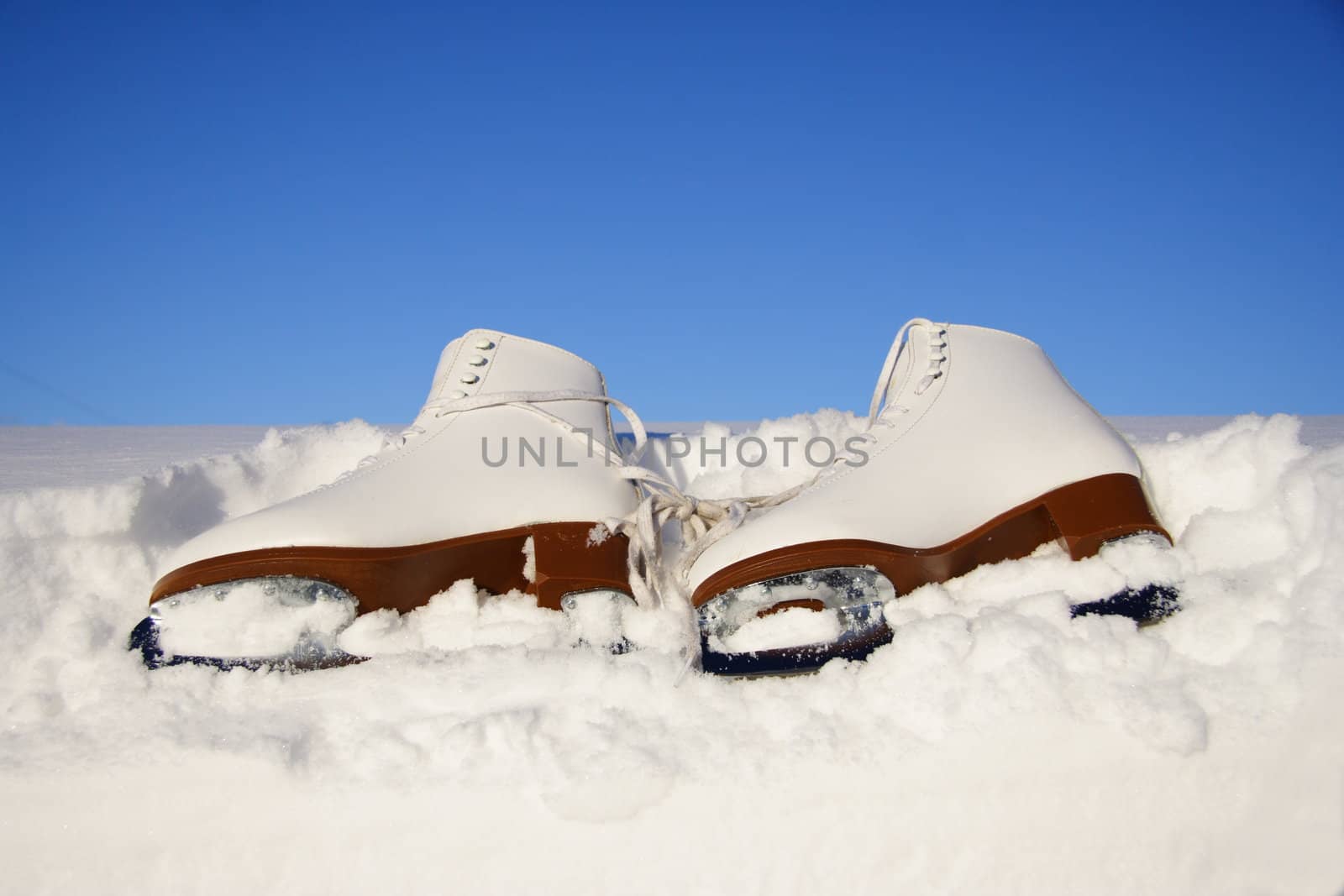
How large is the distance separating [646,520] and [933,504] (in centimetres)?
44

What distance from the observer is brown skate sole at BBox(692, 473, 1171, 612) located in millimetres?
1201

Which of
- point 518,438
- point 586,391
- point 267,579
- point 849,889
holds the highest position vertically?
point 586,391

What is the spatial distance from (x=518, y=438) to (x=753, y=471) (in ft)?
2.06

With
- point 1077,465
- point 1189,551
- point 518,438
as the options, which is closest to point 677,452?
point 518,438

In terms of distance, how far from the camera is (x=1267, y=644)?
1.02 metres

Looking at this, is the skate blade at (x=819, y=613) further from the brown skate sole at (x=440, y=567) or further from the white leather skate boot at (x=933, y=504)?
the brown skate sole at (x=440, y=567)

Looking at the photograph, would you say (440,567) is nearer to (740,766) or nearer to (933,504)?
(740,766)

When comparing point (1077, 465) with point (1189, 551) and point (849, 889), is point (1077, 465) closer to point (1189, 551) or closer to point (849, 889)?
point (1189, 551)

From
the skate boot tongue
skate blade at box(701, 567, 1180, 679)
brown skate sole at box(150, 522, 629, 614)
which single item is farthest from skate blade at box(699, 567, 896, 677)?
the skate boot tongue

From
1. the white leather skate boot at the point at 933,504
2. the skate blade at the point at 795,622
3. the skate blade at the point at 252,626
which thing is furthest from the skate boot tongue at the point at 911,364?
the skate blade at the point at 252,626

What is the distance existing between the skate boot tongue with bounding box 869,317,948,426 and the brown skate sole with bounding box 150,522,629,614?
594 mm

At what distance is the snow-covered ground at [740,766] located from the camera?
84 centimetres

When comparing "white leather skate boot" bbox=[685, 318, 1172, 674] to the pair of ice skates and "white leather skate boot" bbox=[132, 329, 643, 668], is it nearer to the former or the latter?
the pair of ice skates

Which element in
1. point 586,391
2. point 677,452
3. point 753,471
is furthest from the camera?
point 677,452
